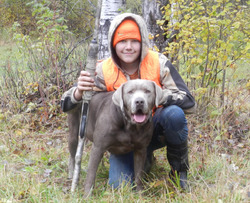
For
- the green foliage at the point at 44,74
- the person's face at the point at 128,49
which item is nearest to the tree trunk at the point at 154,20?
the green foliage at the point at 44,74

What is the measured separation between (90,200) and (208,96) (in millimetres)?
2494

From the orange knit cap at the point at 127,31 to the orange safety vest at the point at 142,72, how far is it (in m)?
0.25

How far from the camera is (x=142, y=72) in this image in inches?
125

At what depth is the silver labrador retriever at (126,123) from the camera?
2.78 meters

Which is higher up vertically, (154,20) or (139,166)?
(154,20)

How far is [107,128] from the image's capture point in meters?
2.91

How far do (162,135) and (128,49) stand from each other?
94 cm

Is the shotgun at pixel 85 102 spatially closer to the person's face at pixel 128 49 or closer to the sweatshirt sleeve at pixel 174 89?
the person's face at pixel 128 49

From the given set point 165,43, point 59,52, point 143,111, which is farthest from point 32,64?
point 143,111

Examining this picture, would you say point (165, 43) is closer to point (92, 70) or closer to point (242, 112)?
point (242, 112)

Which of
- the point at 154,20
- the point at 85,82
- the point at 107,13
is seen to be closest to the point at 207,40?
the point at 154,20

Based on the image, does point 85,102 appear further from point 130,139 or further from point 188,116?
point 188,116

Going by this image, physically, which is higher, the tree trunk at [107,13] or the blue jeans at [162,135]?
the tree trunk at [107,13]

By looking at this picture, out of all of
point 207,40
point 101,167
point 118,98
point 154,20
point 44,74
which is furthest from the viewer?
point 44,74
